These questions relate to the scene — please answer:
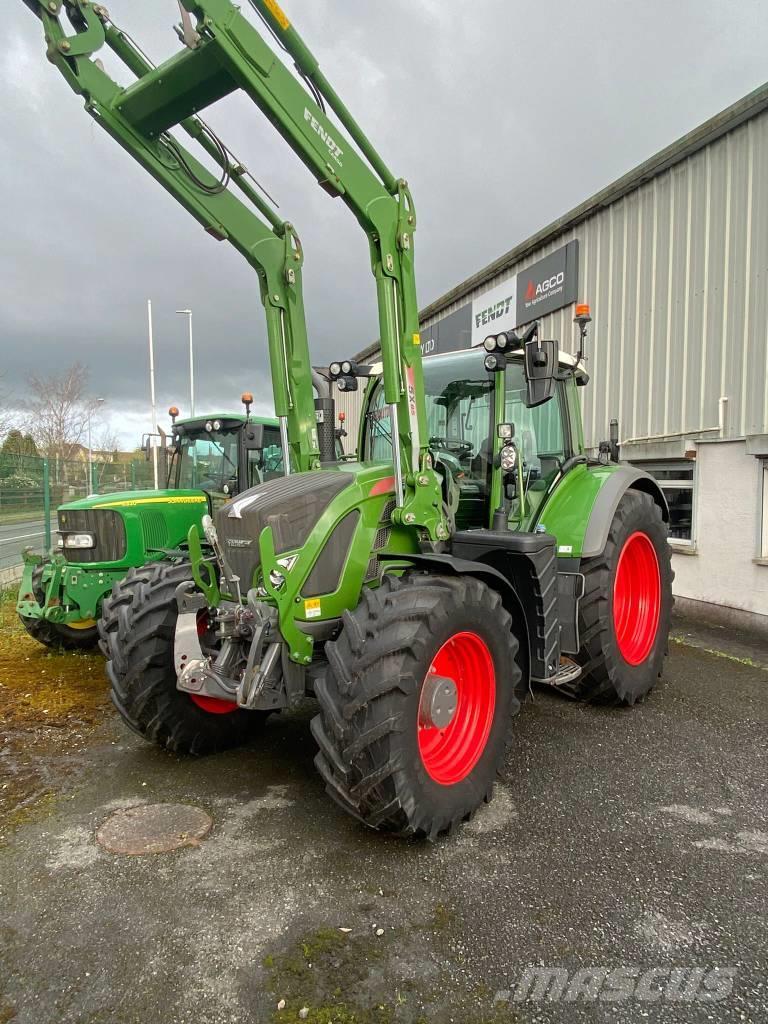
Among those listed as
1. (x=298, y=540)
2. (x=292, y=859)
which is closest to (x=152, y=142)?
(x=298, y=540)

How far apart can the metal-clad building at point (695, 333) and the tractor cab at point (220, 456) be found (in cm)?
426

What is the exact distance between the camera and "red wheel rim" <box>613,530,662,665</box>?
4.73 meters

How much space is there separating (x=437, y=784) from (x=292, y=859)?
68 cm

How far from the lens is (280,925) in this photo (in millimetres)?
2285

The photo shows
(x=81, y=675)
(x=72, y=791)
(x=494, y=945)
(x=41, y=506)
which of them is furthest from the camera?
(x=41, y=506)

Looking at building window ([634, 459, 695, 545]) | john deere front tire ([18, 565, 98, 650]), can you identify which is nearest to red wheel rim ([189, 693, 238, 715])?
john deere front tire ([18, 565, 98, 650])

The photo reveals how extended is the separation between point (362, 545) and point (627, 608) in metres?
2.58

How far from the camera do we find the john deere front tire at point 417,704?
98.6 inches

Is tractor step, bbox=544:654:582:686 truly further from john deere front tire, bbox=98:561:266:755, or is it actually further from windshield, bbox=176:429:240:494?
windshield, bbox=176:429:240:494

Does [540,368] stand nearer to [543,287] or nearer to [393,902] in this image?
[393,902]

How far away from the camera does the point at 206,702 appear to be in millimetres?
3609

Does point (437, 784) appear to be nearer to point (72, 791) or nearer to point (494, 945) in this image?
point (494, 945)

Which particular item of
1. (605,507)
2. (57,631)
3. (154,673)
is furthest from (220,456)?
(605,507)

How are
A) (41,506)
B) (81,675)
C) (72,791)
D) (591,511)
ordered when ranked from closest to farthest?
(72,791) < (591,511) < (81,675) < (41,506)
